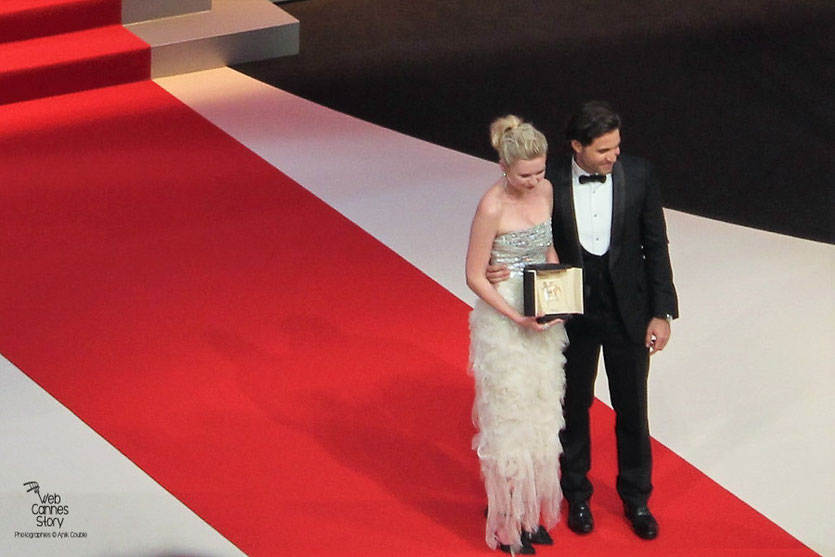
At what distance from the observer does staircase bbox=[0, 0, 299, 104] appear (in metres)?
7.67

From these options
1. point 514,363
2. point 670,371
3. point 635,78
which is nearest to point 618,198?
point 514,363

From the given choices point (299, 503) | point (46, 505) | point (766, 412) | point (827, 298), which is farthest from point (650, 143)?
point (46, 505)

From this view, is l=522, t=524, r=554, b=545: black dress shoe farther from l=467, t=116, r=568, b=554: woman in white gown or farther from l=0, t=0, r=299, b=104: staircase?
l=0, t=0, r=299, b=104: staircase

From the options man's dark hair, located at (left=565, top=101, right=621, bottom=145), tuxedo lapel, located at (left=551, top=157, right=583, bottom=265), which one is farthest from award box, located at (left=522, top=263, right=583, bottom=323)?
man's dark hair, located at (left=565, top=101, right=621, bottom=145)

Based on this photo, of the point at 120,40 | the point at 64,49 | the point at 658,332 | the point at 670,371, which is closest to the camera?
the point at 658,332

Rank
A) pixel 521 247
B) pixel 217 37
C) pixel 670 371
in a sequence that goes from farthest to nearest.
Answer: pixel 217 37
pixel 670 371
pixel 521 247

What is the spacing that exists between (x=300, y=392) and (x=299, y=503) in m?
0.71

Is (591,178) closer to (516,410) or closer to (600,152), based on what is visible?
(600,152)

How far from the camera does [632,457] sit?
414 centimetres

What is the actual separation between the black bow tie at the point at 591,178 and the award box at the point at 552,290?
0.91 feet

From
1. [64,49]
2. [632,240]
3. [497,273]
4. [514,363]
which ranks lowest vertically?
[64,49]

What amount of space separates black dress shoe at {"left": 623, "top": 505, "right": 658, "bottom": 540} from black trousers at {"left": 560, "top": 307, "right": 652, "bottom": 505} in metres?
0.03

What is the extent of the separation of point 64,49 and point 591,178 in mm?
5001

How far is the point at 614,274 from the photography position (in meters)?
3.88
